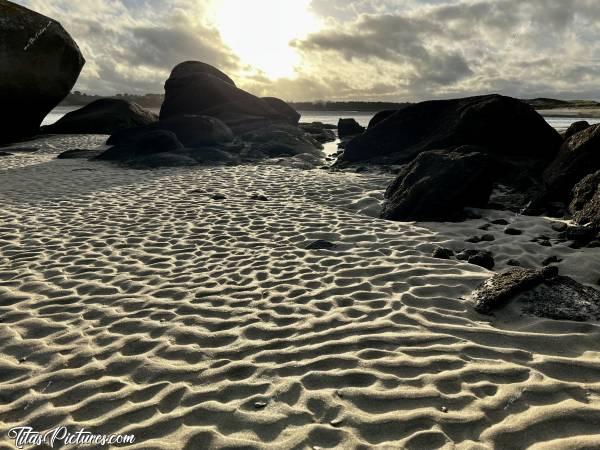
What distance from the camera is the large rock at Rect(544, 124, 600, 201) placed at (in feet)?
→ 32.9

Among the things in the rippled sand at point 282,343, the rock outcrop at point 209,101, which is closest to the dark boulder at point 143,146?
the rock outcrop at point 209,101

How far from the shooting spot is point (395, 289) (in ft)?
19.2

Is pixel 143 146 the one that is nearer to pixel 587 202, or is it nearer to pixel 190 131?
pixel 190 131

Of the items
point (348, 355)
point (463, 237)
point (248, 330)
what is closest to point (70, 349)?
point (248, 330)

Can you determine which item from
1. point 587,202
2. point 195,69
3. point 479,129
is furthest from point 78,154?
point 587,202

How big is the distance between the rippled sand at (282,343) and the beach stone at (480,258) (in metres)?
0.30

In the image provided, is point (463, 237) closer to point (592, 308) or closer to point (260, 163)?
point (592, 308)

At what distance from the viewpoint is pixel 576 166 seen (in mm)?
10172

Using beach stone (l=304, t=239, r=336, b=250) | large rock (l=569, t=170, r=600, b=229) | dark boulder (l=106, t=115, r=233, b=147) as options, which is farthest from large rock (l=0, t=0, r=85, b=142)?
large rock (l=569, t=170, r=600, b=229)

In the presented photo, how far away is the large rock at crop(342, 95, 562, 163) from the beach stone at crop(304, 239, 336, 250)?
9.86 meters

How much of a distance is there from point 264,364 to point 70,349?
2043 millimetres

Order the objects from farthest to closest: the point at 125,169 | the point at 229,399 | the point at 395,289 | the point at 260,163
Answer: the point at 260,163, the point at 125,169, the point at 395,289, the point at 229,399

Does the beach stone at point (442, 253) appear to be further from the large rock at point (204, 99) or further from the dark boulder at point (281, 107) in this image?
the dark boulder at point (281, 107)

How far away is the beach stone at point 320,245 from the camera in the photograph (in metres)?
7.59
